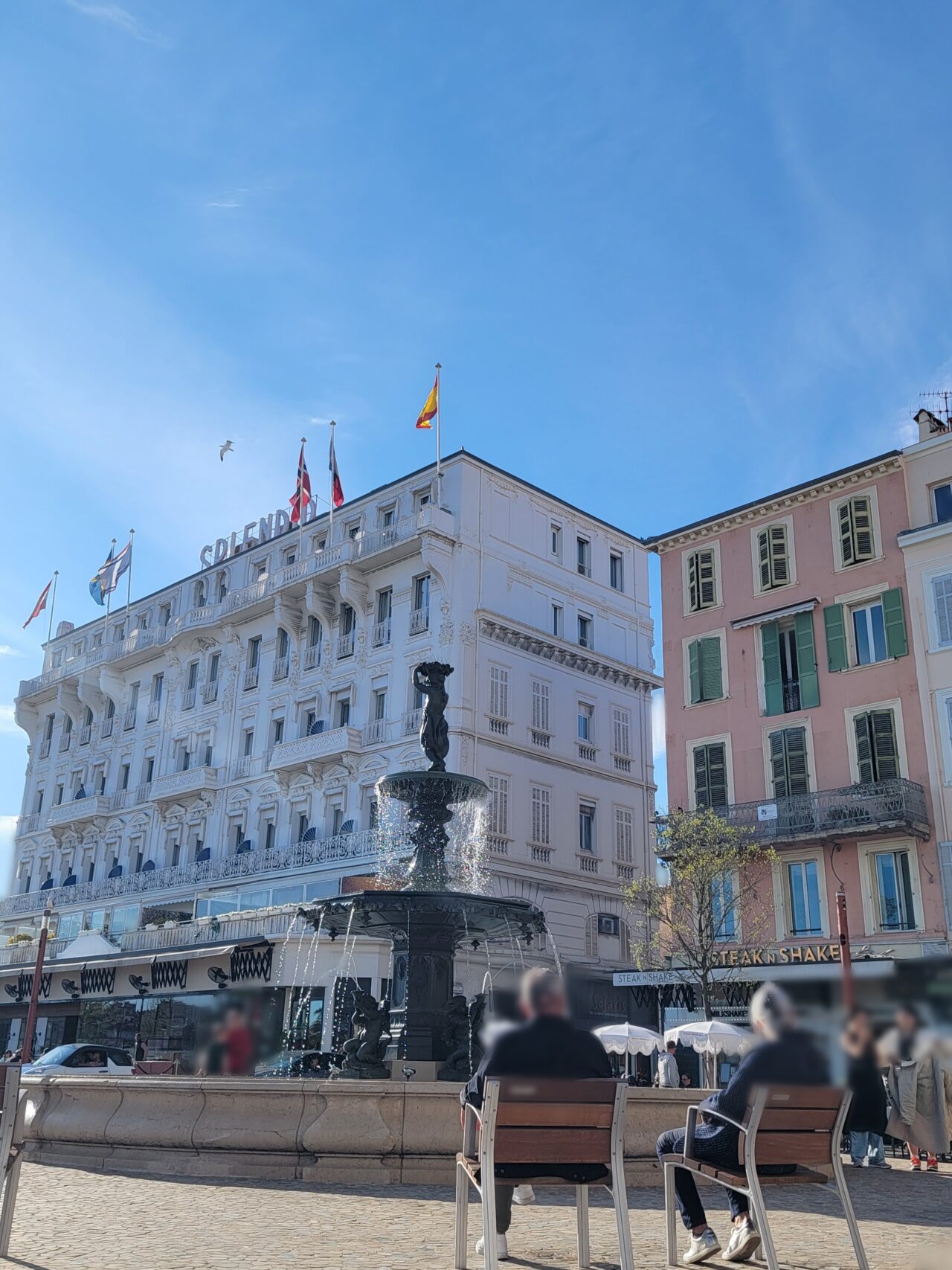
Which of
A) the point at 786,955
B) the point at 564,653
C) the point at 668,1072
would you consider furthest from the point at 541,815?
the point at 668,1072

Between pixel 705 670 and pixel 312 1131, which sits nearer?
pixel 312 1131

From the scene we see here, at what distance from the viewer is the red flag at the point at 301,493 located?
135ft

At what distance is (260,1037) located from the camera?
37.0ft

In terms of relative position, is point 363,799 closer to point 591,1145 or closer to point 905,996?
point 591,1145

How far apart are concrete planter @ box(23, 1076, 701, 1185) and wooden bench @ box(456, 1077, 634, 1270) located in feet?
13.9

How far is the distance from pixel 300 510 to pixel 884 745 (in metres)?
21.7

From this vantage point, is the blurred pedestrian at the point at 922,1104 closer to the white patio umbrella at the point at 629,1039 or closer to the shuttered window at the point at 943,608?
the white patio umbrella at the point at 629,1039

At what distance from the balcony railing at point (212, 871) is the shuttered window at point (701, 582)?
11446 millimetres

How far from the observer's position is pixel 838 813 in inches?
1115

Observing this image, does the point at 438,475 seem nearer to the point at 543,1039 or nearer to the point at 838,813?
A: the point at 838,813

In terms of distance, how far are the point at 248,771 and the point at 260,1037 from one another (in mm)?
30737

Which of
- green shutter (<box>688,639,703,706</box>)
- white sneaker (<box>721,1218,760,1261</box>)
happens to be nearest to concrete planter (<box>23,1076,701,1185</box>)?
white sneaker (<box>721,1218,760,1261</box>)

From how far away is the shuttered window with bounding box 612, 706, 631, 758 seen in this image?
41156mm

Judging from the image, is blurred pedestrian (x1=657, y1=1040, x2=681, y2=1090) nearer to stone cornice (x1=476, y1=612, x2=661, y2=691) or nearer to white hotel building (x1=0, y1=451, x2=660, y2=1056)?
white hotel building (x1=0, y1=451, x2=660, y2=1056)
